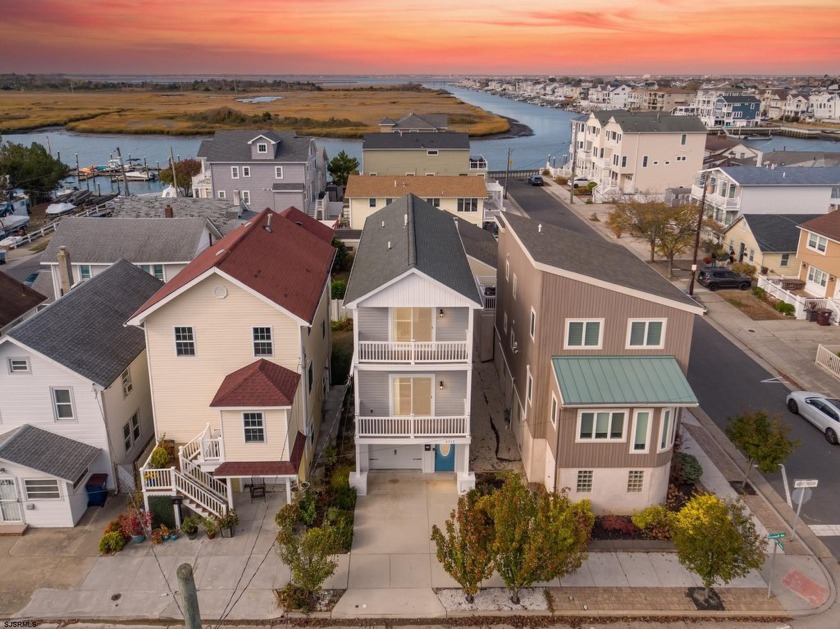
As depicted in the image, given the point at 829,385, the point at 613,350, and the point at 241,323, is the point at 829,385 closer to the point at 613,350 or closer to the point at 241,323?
the point at 613,350

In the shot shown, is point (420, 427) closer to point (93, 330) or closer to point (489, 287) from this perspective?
point (93, 330)

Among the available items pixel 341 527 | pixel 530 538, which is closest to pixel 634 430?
pixel 530 538

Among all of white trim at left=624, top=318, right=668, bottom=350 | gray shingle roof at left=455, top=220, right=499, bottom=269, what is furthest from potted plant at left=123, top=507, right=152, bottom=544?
gray shingle roof at left=455, top=220, right=499, bottom=269

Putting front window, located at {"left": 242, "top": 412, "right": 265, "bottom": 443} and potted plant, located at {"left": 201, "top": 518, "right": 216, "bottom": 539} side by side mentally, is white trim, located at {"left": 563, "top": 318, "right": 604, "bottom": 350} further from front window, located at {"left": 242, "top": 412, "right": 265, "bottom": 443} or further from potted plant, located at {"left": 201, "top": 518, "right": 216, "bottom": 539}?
potted plant, located at {"left": 201, "top": 518, "right": 216, "bottom": 539}

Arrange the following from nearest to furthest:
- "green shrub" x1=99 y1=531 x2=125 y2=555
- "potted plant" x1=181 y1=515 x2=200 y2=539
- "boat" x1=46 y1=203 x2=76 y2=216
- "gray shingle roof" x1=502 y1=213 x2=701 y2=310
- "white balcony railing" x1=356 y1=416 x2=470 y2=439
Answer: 1. "green shrub" x1=99 y1=531 x2=125 y2=555
2. "potted plant" x1=181 y1=515 x2=200 y2=539
3. "gray shingle roof" x1=502 y1=213 x2=701 y2=310
4. "white balcony railing" x1=356 y1=416 x2=470 y2=439
5. "boat" x1=46 y1=203 x2=76 y2=216

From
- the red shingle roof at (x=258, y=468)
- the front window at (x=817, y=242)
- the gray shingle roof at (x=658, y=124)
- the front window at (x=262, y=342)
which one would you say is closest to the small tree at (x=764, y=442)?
the red shingle roof at (x=258, y=468)
